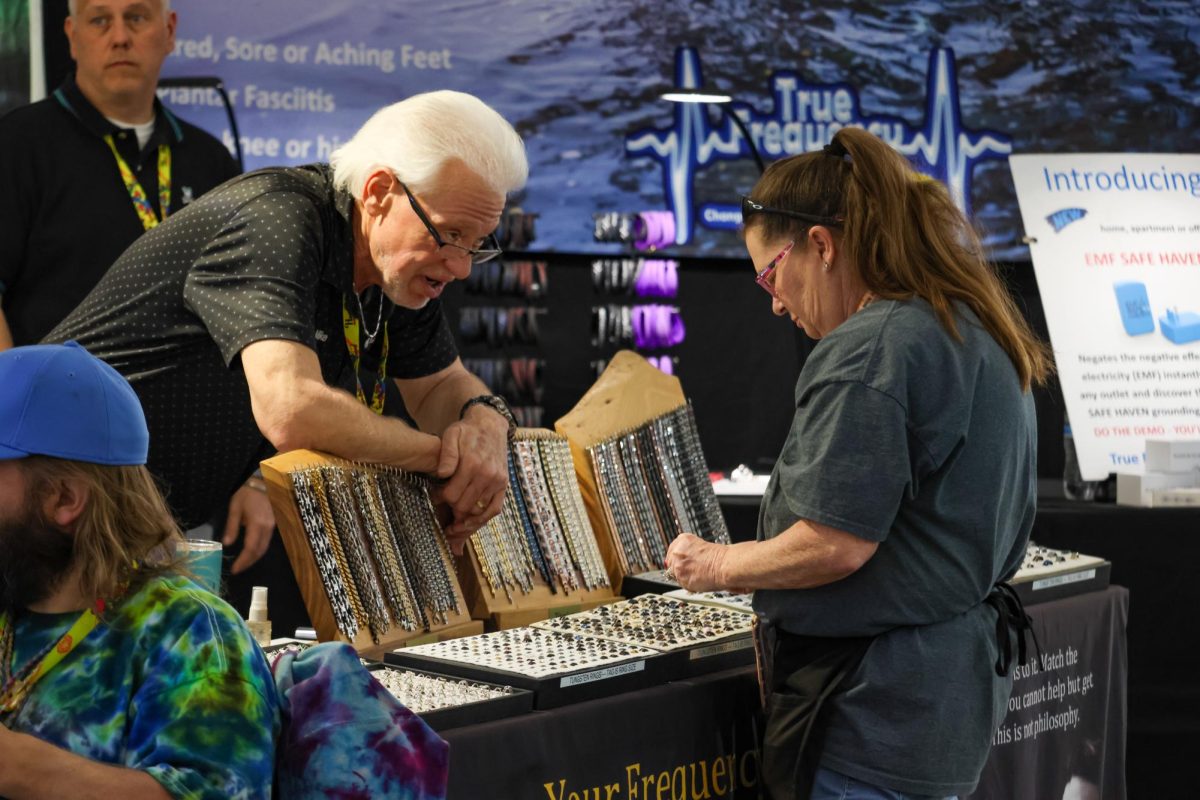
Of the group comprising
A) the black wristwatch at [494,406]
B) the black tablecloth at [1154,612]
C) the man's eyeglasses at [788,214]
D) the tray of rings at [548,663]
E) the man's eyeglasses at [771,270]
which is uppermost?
the man's eyeglasses at [788,214]

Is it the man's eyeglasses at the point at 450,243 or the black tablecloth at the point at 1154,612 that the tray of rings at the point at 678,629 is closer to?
the man's eyeglasses at the point at 450,243

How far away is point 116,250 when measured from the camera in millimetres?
3768

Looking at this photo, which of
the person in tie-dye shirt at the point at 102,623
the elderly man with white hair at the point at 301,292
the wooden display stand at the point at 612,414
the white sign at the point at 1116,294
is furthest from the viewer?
the white sign at the point at 1116,294

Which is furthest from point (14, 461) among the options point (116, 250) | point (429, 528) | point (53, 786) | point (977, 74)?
point (977, 74)

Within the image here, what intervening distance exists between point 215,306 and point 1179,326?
397 centimetres

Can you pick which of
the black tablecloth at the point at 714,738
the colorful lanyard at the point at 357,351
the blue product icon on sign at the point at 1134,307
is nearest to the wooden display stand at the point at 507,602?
the colorful lanyard at the point at 357,351

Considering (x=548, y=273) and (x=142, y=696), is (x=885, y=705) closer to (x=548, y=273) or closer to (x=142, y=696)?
(x=142, y=696)

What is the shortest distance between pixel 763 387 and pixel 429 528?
4.23 meters

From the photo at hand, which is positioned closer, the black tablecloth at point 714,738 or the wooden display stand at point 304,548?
the black tablecloth at point 714,738

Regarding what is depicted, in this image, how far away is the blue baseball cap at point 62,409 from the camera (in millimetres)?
1522

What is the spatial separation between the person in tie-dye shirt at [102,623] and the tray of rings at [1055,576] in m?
Answer: 1.88

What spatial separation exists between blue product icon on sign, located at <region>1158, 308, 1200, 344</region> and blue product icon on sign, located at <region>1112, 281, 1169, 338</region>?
55mm

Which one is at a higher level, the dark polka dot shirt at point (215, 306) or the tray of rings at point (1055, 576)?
the dark polka dot shirt at point (215, 306)

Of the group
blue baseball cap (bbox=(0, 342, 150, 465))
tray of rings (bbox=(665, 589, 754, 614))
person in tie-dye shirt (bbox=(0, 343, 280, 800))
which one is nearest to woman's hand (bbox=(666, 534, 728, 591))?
tray of rings (bbox=(665, 589, 754, 614))
